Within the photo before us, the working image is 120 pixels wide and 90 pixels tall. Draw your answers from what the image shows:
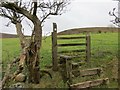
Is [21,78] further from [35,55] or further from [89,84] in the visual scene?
[89,84]

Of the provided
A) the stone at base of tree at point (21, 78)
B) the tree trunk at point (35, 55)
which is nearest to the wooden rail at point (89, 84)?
the tree trunk at point (35, 55)

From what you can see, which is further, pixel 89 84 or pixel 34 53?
pixel 34 53

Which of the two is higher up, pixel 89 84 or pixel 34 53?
pixel 34 53

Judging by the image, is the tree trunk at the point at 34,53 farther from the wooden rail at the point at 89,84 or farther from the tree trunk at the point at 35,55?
the wooden rail at the point at 89,84

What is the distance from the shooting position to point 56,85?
374 inches

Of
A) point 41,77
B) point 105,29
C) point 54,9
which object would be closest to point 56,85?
point 41,77

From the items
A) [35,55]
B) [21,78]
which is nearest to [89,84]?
[35,55]

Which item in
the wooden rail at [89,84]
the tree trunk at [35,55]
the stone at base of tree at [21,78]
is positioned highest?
the tree trunk at [35,55]

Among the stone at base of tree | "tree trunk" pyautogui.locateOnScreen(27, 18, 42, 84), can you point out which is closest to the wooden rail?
"tree trunk" pyautogui.locateOnScreen(27, 18, 42, 84)

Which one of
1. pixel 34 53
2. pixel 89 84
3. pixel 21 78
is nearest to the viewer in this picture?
pixel 89 84

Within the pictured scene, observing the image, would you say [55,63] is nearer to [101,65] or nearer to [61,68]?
[61,68]

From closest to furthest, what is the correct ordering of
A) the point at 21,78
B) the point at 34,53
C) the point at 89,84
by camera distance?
the point at 89,84 < the point at 34,53 < the point at 21,78

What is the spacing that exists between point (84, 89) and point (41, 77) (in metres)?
2.04

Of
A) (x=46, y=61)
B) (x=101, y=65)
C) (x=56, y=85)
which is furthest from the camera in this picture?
(x=46, y=61)
